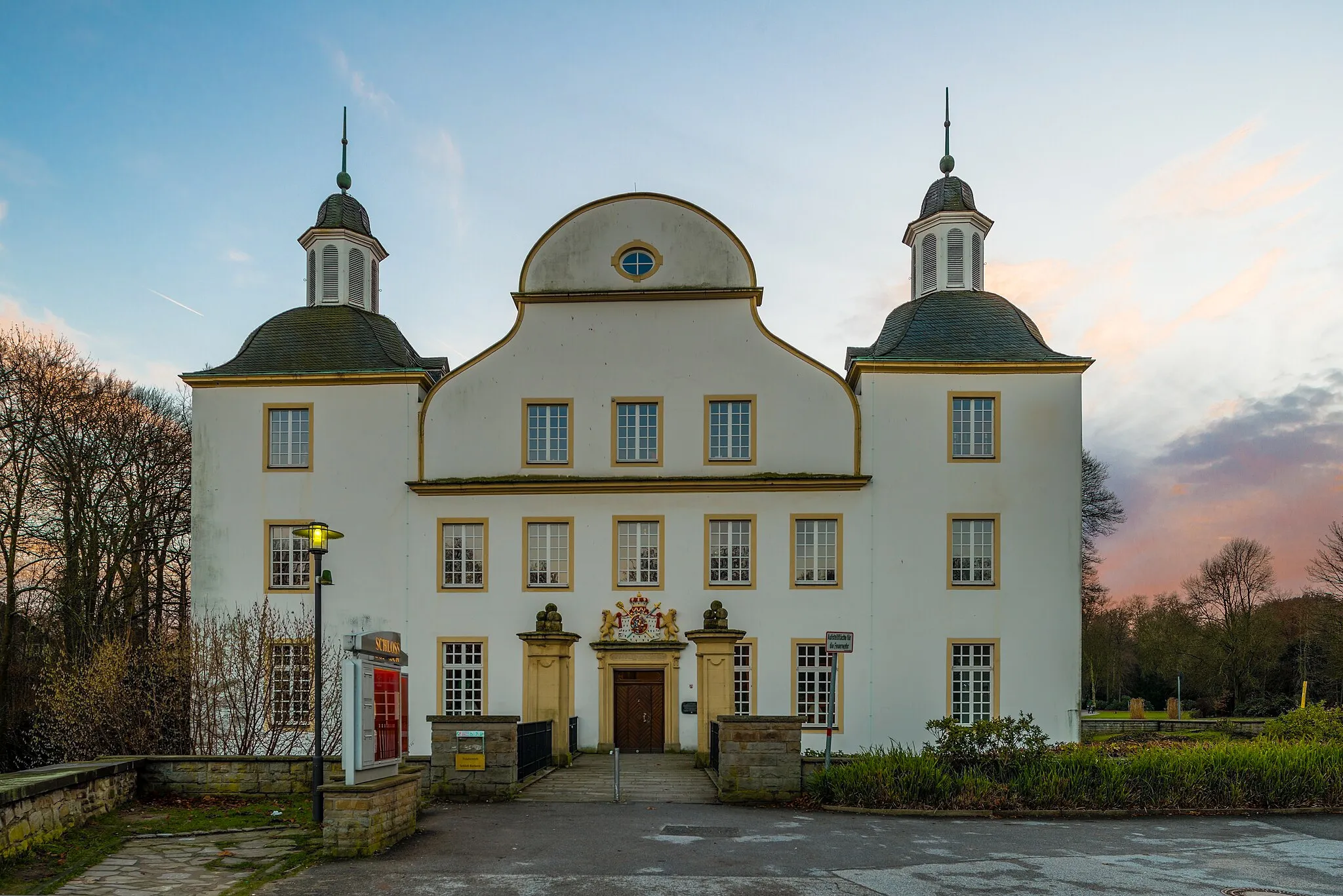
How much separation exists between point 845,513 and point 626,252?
797cm

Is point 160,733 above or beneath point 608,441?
beneath

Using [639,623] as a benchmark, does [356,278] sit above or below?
above

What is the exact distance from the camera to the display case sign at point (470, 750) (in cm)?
1659

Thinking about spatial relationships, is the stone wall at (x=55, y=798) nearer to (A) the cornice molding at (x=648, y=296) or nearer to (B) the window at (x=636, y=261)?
(A) the cornice molding at (x=648, y=296)

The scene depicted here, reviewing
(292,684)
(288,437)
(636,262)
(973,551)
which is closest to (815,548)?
(973,551)

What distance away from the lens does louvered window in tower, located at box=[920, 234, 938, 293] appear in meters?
29.5

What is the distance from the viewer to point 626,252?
26.6 m

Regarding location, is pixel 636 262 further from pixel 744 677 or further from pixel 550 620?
pixel 744 677

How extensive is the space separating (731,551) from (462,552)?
619 cm

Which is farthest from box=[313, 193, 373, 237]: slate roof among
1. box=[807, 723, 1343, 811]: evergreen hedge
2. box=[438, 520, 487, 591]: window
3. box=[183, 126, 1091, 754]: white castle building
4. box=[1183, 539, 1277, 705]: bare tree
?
box=[1183, 539, 1277, 705]: bare tree

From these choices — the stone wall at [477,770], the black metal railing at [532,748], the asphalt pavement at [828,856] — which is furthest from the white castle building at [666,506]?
the asphalt pavement at [828,856]

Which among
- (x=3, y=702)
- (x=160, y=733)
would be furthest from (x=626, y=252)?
(x=3, y=702)

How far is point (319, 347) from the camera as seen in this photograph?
90.9ft

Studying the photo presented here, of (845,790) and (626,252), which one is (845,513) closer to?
(626,252)
